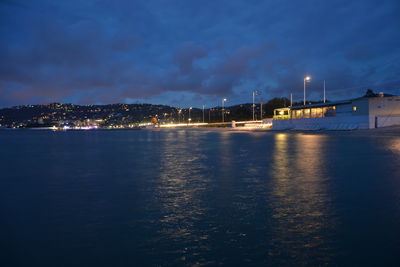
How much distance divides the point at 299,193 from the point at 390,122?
45.0m

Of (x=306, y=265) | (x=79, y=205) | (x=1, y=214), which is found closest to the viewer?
(x=306, y=265)

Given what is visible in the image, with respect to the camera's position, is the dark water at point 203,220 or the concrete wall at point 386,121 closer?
the dark water at point 203,220

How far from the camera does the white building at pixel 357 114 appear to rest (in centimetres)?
4647

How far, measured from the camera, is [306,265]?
4445 millimetres

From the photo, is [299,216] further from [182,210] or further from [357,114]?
[357,114]

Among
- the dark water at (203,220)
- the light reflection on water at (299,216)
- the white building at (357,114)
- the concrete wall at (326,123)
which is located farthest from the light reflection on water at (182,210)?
the white building at (357,114)

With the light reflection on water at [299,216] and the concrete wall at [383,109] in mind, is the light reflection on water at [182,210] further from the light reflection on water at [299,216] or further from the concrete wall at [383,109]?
the concrete wall at [383,109]

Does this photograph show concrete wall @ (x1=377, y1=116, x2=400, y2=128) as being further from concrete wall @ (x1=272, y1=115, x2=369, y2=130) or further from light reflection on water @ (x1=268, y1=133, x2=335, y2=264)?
light reflection on water @ (x1=268, y1=133, x2=335, y2=264)

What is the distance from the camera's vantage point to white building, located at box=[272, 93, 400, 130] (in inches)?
1829

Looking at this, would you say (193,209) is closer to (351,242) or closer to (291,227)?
(291,227)

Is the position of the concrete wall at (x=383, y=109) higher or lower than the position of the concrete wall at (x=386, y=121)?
higher

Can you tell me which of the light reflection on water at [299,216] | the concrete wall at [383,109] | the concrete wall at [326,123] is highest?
the concrete wall at [383,109]

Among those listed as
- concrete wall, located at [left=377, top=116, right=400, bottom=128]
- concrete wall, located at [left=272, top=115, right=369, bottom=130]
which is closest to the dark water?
concrete wall, located at [left=377, top=116, right=400, bottom=128]

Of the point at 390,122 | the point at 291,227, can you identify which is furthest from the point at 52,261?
the point at 390,122
